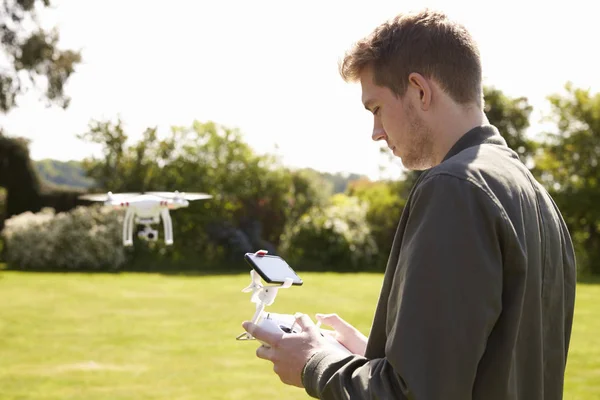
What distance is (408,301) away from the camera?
1417mm

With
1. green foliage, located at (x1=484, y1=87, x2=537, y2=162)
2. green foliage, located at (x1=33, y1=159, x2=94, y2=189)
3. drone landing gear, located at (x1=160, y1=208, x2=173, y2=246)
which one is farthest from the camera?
green foliage, located at (x1=484, y1=87, x2=537, y2=162)

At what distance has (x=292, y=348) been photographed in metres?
1.73

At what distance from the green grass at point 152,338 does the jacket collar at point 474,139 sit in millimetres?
5117

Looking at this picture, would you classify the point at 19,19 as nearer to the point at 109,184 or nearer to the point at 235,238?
the point at 109,184

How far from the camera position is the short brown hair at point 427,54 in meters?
1.65

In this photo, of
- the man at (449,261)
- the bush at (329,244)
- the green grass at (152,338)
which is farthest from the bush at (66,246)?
the man at (449,261)

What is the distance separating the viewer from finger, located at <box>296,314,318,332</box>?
5.79ft

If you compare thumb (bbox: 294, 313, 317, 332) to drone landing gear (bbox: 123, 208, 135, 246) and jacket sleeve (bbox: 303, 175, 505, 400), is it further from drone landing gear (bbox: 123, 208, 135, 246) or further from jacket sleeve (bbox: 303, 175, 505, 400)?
drone landing gear (bbox: 123, 208, 135, 246)

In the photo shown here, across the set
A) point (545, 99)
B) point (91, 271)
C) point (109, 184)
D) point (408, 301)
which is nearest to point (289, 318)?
point (408, 301)

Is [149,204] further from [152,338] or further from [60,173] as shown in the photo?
[60,173]

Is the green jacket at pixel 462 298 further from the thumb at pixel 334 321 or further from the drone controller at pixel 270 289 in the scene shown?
the thumb at pixel 334 321

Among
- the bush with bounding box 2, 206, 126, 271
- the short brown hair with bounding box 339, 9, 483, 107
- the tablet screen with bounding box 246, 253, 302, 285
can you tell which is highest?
the short brown hair with bounding box 339, 9, 483, 107

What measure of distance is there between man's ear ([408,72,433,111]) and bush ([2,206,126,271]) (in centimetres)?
1833

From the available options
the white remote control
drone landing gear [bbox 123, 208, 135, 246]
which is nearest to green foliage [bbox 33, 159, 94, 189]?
drone landing gear [bbox 123, 208, 135, 246]
